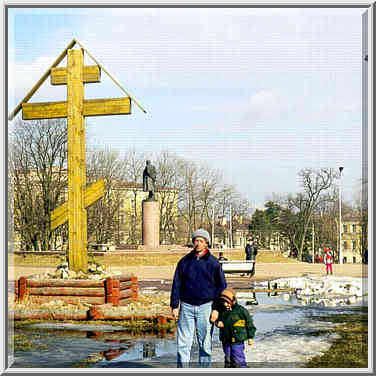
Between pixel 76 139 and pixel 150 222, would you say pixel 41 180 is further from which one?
pixel 76 139

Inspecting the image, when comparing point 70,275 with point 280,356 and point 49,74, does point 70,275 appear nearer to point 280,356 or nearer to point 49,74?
point 49,74

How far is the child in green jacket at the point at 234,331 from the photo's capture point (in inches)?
243

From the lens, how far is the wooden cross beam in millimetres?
10555

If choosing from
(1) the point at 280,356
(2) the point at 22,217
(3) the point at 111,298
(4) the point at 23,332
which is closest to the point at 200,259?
(1) the point at 280,356

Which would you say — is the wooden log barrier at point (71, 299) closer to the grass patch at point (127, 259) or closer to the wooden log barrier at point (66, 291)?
the wooden log barrier at point (66, 291)

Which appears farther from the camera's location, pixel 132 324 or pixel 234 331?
pixel 132 324

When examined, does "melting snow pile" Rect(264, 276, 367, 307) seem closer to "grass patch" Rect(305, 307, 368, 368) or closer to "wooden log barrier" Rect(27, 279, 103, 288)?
"grass patch" Rect(305, 307, 368, 368)

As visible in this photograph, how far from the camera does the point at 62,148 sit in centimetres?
3753

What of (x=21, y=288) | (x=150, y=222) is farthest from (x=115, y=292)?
(x=150, y=222)

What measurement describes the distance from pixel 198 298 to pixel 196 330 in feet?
1.04

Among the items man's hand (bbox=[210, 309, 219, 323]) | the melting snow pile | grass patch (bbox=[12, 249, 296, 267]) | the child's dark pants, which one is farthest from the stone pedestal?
the child's dark pants

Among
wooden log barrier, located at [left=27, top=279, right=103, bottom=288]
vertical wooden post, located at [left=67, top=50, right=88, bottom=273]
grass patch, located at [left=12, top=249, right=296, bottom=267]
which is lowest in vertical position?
grass patch, located at [left=12, top=249, right=296, bottom=267]

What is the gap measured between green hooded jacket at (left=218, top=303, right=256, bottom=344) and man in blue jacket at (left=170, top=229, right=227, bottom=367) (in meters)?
0.18

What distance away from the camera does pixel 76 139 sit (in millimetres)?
10648
